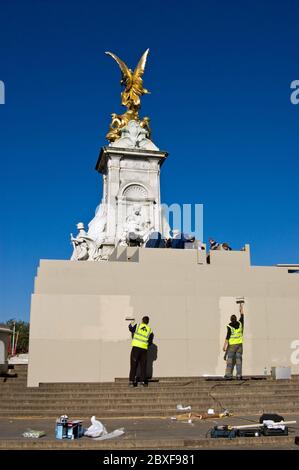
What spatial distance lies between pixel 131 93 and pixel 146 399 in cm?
2415

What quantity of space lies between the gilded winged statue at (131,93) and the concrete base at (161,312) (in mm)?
16031

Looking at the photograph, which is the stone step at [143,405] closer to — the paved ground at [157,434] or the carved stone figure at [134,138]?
the paved ground at [157,434]

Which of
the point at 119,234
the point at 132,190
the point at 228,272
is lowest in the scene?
the point at 228,272

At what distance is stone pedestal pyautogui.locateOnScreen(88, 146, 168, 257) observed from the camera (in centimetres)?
2633

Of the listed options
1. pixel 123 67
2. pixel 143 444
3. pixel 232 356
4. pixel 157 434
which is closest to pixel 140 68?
pixel 123 67

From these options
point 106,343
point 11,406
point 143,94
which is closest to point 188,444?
point 11,406

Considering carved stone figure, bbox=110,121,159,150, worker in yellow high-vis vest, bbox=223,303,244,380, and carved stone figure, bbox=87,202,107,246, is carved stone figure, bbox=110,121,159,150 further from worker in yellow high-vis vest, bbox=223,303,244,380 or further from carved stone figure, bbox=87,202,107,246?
worker in yellow high-vis vest, bbox=223,303,244,380

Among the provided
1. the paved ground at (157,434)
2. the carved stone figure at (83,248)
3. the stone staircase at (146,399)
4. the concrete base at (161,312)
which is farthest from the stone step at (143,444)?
the carved stone figure at (83,248)

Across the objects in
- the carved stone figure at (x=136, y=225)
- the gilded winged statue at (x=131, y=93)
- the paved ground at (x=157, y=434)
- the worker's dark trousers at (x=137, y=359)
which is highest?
the gilded winged statue at (x=131, y=93)

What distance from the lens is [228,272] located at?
15.5 m

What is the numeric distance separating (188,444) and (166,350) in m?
7.93

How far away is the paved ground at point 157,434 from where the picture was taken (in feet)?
21.7

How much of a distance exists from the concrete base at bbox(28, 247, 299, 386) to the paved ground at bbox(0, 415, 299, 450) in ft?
13.7

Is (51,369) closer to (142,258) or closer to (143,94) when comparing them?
(142,258)
